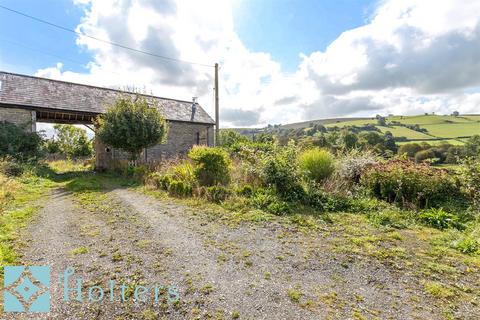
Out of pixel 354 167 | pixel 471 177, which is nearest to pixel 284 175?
pixel 354 167

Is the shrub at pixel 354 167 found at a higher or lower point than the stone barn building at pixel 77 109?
lower

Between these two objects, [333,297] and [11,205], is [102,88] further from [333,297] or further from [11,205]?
[333,297]

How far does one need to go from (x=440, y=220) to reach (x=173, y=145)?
16.6m

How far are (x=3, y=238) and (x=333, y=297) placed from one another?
17.6ft

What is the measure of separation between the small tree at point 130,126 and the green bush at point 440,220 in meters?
11.4

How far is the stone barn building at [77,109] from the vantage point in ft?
42.6

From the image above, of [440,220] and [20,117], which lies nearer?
[440,220]

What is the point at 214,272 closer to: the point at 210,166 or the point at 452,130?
the point at 210,166

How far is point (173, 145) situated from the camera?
18.6m

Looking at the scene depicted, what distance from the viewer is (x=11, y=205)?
6344 millimetres

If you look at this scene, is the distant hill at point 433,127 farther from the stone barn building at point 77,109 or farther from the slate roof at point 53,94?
the slate roof at point 53,94

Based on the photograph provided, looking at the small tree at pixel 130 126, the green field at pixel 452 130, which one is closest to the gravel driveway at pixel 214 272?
the small tree at pixel 130 126

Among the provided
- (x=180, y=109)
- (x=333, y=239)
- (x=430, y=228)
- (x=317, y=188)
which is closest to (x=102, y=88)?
(x=180, y=109)
